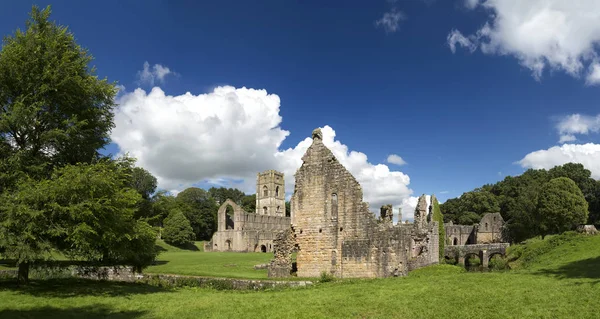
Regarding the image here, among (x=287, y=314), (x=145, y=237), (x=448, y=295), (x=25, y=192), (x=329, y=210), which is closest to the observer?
(x=287, y=314)

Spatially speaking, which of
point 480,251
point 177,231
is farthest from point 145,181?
point 480,251

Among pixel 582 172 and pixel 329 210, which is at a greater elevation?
pixel 582 172

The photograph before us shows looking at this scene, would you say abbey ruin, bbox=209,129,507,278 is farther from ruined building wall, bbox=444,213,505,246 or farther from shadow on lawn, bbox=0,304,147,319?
ruined building wall, bbox=444,213,505,246

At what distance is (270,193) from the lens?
101 meters

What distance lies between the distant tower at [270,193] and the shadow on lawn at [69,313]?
89.1 meters

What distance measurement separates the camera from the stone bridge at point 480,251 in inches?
1753

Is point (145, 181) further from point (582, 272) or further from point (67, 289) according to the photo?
point (582, 272)

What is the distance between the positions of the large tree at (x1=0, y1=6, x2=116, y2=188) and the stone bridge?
4157 centimetres

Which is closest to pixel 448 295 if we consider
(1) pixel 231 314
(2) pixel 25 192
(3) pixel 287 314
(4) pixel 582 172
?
(3) pixel 287 314

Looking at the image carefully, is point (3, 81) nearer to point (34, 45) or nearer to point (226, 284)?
point (34, 45)

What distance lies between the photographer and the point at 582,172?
263 ft

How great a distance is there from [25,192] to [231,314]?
7.93 metres

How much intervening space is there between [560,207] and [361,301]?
50019 mm

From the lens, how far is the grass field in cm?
959
